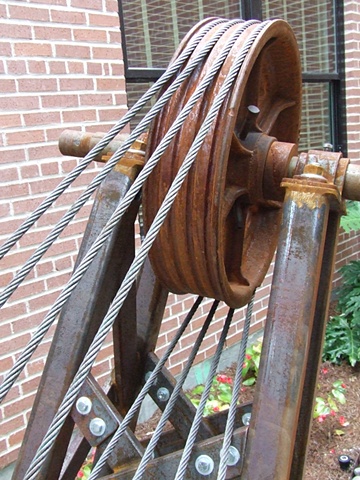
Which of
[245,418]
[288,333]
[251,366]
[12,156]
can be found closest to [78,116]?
[12,156]

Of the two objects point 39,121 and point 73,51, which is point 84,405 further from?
point 73,51

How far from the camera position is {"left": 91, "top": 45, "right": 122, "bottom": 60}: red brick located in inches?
119

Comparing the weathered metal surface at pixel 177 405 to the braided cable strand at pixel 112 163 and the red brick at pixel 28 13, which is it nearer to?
the braided cable strand at pixel 112 163

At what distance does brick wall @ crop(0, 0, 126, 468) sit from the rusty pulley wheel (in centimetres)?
141

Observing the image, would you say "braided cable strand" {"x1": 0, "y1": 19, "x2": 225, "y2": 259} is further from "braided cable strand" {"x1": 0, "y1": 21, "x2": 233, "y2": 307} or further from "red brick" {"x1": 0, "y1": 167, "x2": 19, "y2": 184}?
"red brick" {"x1": 0, "y1": 167, "x2": 19, "y2": 184}

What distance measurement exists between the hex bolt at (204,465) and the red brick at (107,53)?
92.3 inches

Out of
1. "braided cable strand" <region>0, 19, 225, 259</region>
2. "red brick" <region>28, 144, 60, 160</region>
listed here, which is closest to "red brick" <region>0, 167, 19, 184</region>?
"red brick" <region>28, 144, 60, 160</region>

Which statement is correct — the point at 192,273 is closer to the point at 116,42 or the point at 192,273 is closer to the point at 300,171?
the point at 300,171

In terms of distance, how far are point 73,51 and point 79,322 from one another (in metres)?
1.97

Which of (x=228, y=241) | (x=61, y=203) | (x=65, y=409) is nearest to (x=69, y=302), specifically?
(x=65, y=409)

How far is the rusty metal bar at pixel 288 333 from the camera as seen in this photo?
3.94 ft

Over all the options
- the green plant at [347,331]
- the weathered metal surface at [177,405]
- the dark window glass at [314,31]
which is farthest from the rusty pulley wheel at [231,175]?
the dark window glass at [314,31]

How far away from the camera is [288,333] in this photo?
4.11 feet

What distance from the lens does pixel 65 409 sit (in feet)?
4.00
